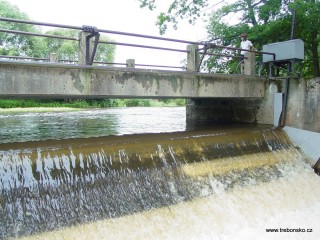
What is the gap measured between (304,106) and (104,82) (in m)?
6.48

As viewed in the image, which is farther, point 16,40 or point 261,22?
point 16,40

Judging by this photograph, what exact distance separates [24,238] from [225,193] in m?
3.84

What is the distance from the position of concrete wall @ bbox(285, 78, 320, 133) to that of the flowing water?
249 centimetres

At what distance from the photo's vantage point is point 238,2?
13.9 m

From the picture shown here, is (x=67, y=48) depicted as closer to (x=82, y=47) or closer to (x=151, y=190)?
(x=82, y=47)

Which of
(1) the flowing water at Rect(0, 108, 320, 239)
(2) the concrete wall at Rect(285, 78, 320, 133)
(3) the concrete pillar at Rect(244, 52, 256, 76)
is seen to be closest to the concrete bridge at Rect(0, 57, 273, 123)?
(3) the concrete pillar at Rect(244, 52, 256, 76)

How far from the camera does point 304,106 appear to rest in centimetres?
966

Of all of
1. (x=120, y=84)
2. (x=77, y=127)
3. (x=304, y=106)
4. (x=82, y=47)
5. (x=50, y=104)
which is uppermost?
(x=82, y=47)

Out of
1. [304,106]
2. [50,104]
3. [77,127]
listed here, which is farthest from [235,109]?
[50,104]

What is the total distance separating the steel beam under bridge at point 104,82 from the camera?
5621 millimetres

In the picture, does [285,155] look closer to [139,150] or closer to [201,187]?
[201,187]

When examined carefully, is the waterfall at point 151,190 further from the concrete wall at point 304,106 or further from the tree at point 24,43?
the tree at point 24,43

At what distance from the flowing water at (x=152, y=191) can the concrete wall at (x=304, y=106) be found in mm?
2489

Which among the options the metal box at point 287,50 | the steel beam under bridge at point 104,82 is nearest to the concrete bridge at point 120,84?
the steel beam under bridge at point 104,82
